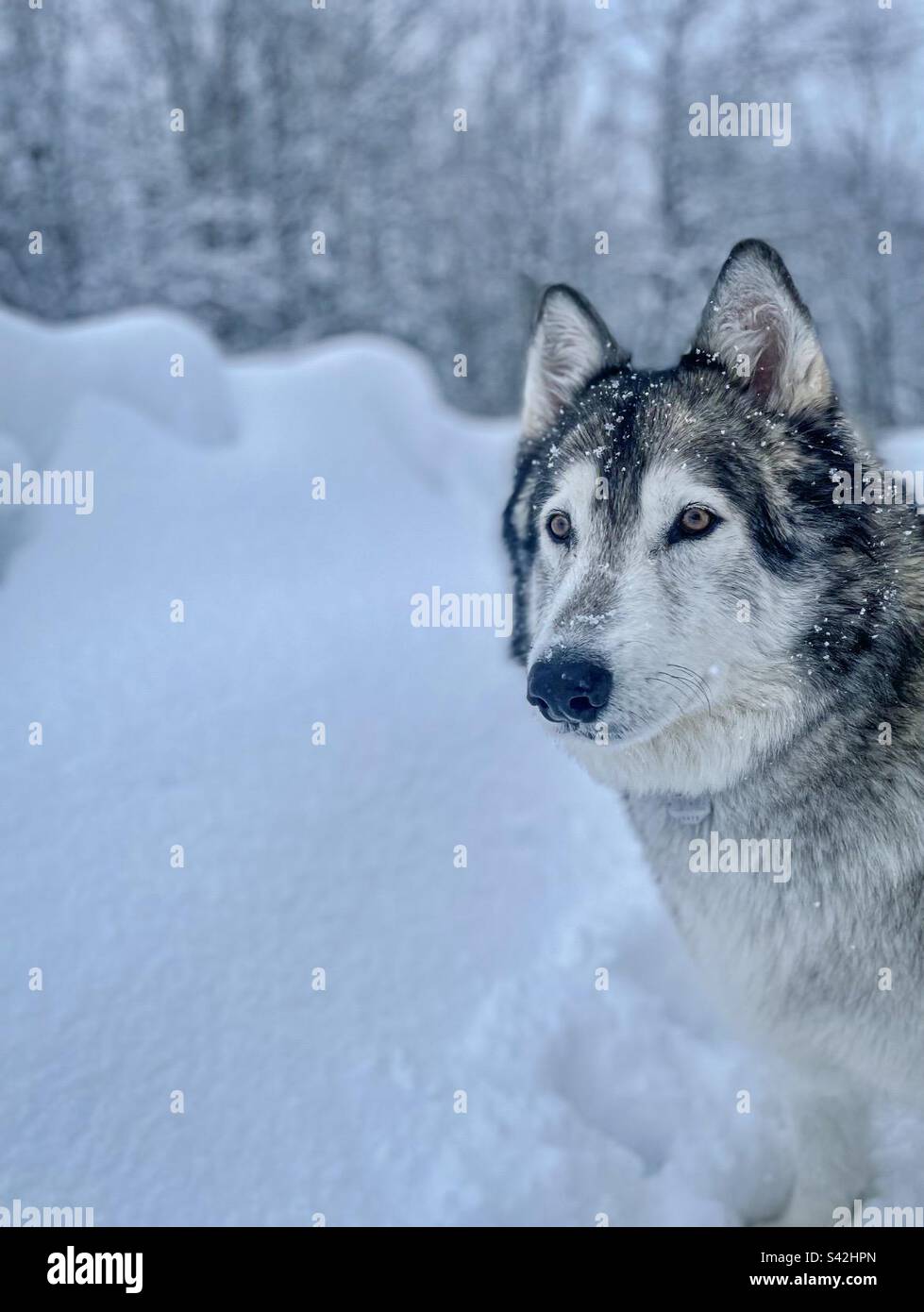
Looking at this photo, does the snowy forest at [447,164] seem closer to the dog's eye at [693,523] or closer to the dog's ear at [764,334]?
the dog's ear at [764,334]

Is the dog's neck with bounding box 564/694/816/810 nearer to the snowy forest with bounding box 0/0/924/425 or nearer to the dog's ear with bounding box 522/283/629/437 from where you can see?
the dog's ear with bounding box 522/283/629/437

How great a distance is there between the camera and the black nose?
1638mm

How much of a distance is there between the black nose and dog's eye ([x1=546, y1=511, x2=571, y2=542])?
0.46 meters

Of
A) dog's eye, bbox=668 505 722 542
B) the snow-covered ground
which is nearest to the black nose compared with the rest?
dog's eye, bbox=668 505 722 542

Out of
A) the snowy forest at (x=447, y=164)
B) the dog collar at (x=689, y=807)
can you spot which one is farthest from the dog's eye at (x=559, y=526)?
the snowy forest at (x=447, y=164)

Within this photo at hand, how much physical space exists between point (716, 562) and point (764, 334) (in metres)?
0.55

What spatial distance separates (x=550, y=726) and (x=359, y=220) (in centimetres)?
1232

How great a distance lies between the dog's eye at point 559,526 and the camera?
200 cm

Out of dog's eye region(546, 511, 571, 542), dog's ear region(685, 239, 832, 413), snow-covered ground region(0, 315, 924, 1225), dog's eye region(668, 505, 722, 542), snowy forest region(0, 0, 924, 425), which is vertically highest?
snowy forest region(0, 0, 924, 425)

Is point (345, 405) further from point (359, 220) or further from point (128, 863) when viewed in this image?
point (359, 220)

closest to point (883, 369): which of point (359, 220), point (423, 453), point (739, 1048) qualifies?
point (359, 220)

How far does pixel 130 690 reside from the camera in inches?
120
